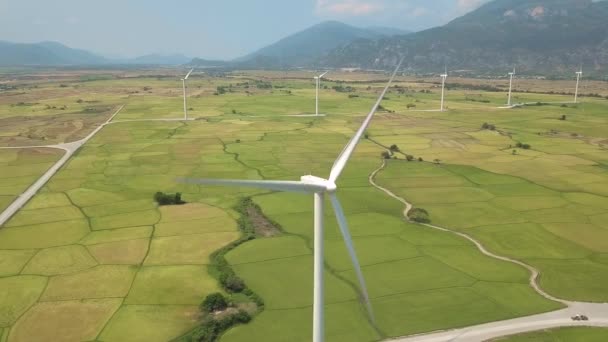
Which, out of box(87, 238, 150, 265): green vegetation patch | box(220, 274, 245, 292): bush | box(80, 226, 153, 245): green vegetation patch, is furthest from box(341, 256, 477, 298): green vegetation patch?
box(80, 226, 153, 245): green vegetation patch

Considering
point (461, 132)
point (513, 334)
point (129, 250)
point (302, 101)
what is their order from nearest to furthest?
point (513, 334), point (129, 250), point (461, 132), point (302, 101)

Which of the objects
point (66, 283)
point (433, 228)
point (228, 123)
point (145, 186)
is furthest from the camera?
point (228, 123)

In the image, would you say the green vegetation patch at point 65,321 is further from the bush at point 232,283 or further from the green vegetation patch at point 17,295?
the bush at point 232,283

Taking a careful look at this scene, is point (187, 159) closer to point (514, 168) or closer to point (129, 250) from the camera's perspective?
point (129, 250)

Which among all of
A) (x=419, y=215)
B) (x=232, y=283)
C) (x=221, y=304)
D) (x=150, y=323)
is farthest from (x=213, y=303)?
(x=419, y=215)

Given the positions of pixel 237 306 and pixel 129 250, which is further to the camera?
→ pixel 129 250

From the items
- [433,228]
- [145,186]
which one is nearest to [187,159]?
[145,186]

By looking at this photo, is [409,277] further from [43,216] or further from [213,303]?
[43,216]
